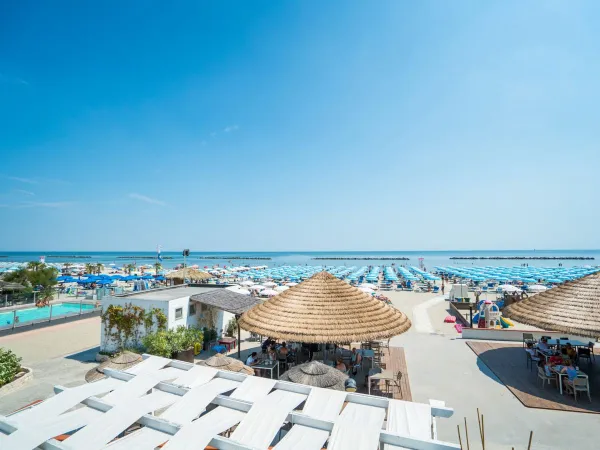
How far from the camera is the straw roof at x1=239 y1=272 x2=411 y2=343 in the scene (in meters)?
9.39

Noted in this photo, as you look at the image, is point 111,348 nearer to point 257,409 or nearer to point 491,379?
point 257,409

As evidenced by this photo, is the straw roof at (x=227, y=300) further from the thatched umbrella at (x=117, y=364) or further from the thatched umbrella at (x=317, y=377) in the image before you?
the thatched umbrella at (x=317, y=377)

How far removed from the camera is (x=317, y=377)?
21.9 feet

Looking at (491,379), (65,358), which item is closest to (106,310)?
(65,358)

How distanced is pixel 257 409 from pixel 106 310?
1124 cm

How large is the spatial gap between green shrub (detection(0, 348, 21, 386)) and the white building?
9.06 ft

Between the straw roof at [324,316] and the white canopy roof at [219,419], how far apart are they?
17.4ft

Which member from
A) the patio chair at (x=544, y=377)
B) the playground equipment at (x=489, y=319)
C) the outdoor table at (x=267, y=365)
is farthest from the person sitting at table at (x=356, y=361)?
the playground equipment at (x=489, y=319)

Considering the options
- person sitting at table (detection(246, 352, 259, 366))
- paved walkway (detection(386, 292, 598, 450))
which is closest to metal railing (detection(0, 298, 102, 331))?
person sitting at table (detection(246, 352, 259, 366))

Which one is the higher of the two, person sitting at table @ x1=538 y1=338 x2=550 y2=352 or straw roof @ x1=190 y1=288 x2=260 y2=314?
straw roof @ x1=190 y1=288 x2=260 y2=314

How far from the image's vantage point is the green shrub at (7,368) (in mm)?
9352

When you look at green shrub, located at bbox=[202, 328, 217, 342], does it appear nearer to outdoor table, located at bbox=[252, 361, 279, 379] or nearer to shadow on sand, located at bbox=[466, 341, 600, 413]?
outdoor table, located at bbox=[252, 361, 279, 379]

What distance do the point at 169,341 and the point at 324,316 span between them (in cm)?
556

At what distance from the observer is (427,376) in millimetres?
10352
